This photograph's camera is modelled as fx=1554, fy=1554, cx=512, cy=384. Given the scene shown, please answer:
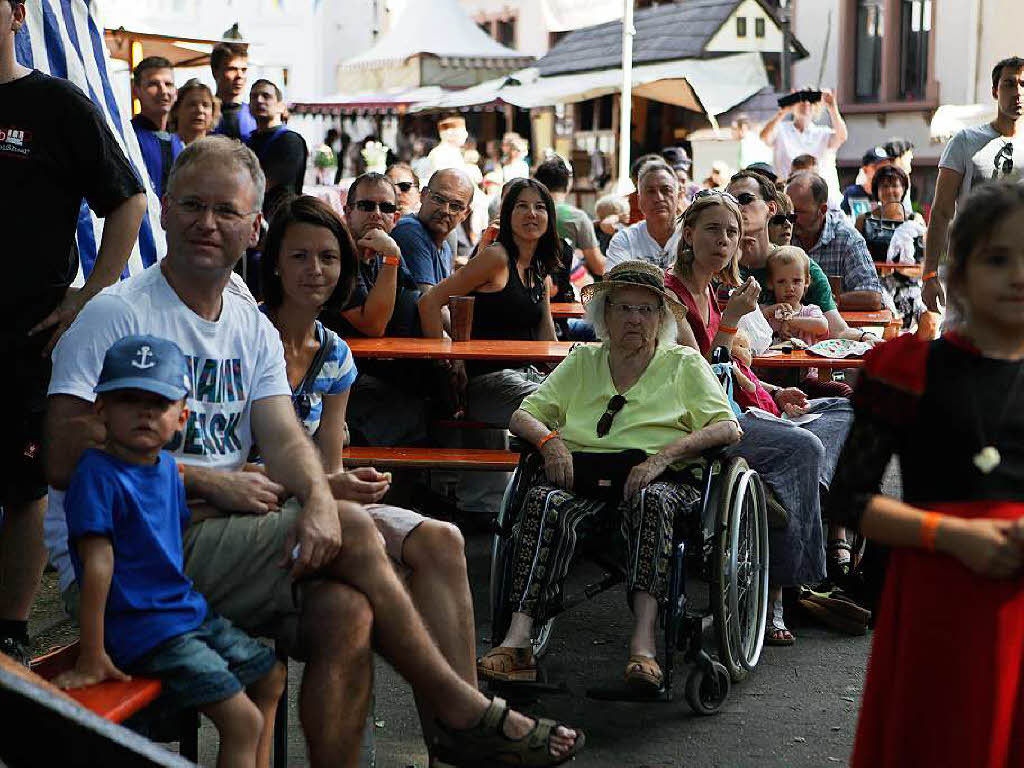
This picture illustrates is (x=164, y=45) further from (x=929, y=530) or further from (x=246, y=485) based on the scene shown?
(x=929, y=530)

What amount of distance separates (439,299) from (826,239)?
2.97 meters

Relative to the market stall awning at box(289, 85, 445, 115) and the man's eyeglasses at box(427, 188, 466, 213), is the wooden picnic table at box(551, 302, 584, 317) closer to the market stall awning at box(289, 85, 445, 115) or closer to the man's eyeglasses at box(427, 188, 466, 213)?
the man's eyeglasses at box(427, 188, 466, 213)

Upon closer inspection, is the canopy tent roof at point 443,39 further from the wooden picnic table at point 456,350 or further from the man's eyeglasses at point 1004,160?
the wooden picnic table at point 456,350

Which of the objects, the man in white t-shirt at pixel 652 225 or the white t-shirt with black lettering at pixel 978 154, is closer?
the white t-shirt with black lettering at pixel 978 154

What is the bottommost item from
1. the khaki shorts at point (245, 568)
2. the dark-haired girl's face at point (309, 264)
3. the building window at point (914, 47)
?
the khaki shorts at point (245, 568)

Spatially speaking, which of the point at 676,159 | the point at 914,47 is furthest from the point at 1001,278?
the point at 914,47

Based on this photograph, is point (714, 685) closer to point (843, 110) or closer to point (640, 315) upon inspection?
point (640, 315)

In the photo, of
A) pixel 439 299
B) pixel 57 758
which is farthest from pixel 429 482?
pixel 57 758

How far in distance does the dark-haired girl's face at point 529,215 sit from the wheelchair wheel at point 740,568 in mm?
2262

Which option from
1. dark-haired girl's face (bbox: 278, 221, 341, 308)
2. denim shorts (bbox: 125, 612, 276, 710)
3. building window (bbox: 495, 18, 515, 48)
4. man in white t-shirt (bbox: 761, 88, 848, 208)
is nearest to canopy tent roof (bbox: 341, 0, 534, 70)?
building window (bbox: 495, 18, 515, 48)

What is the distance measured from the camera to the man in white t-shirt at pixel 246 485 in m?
3.55

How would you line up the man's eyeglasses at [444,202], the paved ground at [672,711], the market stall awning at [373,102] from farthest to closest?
the market stall awning at [373,102]
the man's eyeglasses at [444,202]
the paved ground at [672,711]

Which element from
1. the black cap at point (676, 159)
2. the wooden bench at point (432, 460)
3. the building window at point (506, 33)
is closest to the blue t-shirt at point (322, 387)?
the wooden bench at point (432, 460)

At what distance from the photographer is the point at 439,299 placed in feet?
23.6
